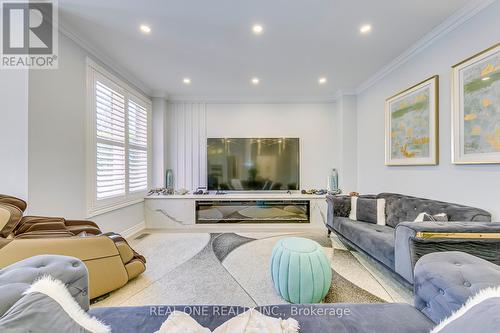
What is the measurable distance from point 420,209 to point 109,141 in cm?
414

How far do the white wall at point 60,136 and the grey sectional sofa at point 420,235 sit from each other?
11.0 ft

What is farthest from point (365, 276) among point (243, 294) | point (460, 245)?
point (243, 294)

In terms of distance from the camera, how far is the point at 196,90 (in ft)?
13.9

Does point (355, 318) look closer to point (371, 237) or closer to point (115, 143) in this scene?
point (371, 237)

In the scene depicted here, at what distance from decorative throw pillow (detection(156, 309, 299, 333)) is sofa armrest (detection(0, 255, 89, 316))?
0.54m

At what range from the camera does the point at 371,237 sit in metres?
2.31

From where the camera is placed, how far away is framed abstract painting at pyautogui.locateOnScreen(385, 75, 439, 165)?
8.15ft

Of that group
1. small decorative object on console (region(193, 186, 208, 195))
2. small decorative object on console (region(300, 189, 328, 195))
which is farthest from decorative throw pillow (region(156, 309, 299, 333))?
small decorative object on console (region(300, 189, 328, 195))

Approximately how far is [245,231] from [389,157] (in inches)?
104

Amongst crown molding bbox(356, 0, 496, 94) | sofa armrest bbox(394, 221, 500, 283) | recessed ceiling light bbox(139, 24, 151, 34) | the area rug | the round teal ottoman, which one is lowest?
the area rug

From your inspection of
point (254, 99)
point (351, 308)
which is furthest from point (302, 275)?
point (254, 99)

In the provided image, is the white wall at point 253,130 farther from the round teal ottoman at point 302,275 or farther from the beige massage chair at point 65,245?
the round teal ottoman at point 302,275

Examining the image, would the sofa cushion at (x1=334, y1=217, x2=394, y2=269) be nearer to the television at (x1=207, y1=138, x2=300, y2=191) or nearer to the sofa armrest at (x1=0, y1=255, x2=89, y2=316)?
the television at (x1=207, y1=138, x2=300, y2=191)

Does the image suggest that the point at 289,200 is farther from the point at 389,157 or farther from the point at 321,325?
the point at 321,325
